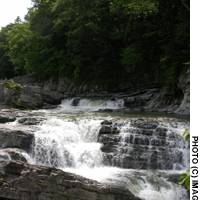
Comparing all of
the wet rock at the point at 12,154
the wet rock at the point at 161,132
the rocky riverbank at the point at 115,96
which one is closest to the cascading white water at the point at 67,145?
the wet rock at the point at 12,154

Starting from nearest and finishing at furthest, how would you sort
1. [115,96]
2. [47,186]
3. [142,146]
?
[47,186], [142,146], [115,96]

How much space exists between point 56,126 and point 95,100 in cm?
1155

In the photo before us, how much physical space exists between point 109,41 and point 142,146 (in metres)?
15.8

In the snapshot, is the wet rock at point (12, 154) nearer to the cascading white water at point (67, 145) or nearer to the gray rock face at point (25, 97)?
the cascading white water at point (67, 145)

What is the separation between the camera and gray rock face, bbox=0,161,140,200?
37.3ft

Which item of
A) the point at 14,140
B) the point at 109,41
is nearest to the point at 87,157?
the point at 14,140

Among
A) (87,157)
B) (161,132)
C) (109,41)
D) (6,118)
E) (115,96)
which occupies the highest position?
(109,41)

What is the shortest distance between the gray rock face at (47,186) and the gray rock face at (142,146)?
3.16 metres

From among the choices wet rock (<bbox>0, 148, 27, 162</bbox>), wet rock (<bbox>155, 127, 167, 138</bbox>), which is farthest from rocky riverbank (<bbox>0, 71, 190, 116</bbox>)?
wet rock (<bbox>0, 148, 27, 162</bbox>)

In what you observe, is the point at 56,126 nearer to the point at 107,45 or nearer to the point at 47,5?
the point at 107,45

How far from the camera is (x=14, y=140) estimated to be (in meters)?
14.6

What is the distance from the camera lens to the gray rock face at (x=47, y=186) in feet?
37.3

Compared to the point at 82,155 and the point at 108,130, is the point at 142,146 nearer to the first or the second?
the point at 108,130

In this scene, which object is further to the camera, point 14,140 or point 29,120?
point 29,120
